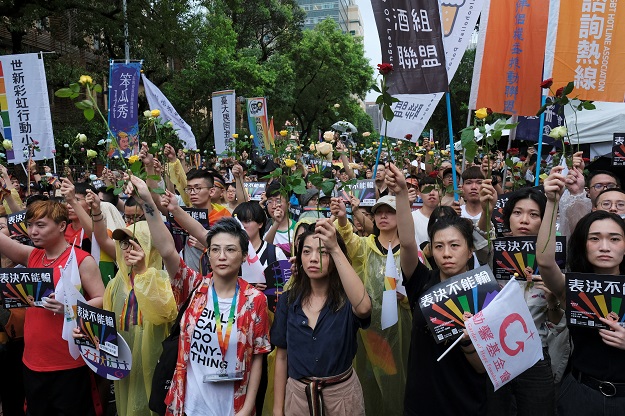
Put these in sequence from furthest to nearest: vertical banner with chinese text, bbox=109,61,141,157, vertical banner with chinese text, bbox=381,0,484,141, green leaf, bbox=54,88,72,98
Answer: vertical banner with chinese text, bbox=109,61,141,157 < vertical banner with chinese text, bbox=381,0,484,141 < green leaf, bbox=54,88,72,98

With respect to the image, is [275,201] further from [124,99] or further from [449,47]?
[124,99]

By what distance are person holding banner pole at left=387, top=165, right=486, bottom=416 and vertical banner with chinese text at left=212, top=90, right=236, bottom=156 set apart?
10.2 m

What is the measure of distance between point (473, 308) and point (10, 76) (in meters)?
7.74

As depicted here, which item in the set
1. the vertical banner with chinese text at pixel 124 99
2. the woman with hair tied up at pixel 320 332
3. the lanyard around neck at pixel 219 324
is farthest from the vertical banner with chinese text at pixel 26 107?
the woman with hair tied up at pixel 320 332

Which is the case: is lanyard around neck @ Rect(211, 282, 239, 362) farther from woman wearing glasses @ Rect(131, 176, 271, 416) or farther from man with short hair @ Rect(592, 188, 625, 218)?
man with short hair @ Rect(592, 188, 625, 218)

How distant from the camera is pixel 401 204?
9.37 ft

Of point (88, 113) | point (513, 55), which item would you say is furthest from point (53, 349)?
point (513, 55)

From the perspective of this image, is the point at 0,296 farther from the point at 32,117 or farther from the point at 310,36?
the point at 310,36

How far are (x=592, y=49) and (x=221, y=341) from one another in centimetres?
483

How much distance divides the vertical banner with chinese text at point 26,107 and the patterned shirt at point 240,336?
5.83 metres

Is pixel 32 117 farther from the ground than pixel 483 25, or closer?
closer

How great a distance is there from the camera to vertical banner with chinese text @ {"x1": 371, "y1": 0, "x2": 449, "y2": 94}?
15.8ft

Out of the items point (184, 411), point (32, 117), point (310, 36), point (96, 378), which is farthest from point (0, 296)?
point (310, 36)

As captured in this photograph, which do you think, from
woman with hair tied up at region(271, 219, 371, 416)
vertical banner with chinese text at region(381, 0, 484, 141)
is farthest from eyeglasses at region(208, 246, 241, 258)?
vertical banner with chinese text at region(381, 0, 484, 141)
